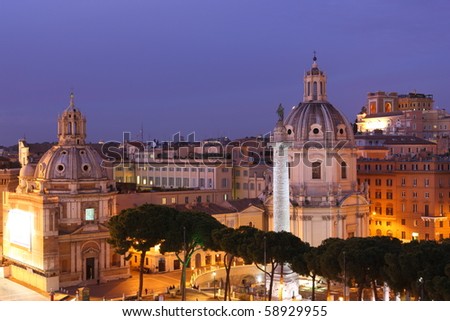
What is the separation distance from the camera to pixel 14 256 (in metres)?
48.7

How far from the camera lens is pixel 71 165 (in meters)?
47.8

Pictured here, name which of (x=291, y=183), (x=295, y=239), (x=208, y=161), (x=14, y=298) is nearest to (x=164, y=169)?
(x=208, y=161)

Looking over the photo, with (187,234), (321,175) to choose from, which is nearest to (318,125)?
(321,175)

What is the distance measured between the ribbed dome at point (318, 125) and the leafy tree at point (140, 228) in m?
14.3

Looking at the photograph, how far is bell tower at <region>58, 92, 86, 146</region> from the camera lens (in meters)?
48.7

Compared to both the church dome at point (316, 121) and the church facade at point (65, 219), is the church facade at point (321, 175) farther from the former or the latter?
the church facade at point (65, 219)

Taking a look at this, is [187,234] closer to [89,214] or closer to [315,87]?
[89,214]

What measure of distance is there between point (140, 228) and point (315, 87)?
755 inches

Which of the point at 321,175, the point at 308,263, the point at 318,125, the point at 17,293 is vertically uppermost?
the point at 318,125

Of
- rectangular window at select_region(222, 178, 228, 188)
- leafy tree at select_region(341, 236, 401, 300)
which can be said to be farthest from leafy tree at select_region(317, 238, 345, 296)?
rectangular window at select_region(222, 178, 228, 188)

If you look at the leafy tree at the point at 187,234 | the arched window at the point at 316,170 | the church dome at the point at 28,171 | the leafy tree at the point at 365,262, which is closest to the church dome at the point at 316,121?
the arched window at the point at 316,170

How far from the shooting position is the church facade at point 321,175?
50969 mm
